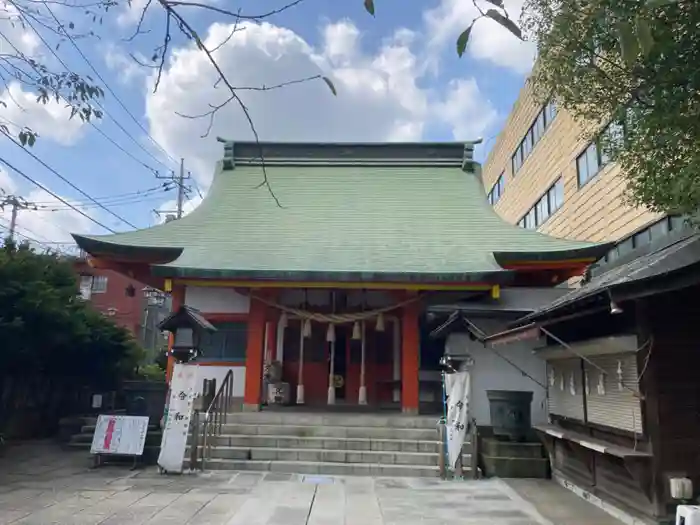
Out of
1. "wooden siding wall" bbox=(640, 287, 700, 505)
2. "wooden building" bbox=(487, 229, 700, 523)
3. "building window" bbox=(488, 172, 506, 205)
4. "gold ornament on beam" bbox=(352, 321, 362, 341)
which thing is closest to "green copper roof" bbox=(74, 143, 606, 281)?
"gold ornament on beam" bbox=(352, 321, 362, 341)

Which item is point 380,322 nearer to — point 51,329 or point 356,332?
point 356,332

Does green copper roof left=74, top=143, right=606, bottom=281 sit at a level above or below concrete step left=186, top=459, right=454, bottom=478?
above

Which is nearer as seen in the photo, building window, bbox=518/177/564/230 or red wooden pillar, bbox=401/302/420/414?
red wooden pillar, bbox=401/302/420/414

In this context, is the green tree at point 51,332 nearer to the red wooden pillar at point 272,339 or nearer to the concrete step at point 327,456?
the red wooden pillar at point 272,339

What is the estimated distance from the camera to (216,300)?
1173 centimetres

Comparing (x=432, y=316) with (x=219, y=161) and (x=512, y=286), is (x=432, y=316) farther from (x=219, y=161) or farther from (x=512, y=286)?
(x=219, y=161)

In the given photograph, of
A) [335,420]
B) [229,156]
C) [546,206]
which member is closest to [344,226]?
[229,156]

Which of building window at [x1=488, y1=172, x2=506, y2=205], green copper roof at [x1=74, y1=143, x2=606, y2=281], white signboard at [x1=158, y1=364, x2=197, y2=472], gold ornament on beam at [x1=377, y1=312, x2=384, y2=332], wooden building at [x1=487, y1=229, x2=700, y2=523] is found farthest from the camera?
building window at [x1=488, y1=172, x2=506, y2=205]

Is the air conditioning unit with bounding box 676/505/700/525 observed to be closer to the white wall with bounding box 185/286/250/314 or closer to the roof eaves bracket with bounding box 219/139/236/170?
the white wall with bounding box 185/286/250/314

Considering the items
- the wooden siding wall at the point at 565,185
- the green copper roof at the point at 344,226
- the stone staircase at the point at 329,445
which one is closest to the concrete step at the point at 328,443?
the stone staircase at the point at 329,445

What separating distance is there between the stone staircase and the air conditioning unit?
451 cm

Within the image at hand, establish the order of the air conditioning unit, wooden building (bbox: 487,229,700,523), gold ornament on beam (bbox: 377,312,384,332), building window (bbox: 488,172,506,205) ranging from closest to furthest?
1. the air conditioning unit
2. wooden building (bbox: 487,229,700,523)
3. gold ornament on beam (bbox: 377,312,384,332)
4. building window (bbox: 488,172,506,205)

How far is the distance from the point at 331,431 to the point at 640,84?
6986 mm

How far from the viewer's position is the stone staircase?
8695mm
